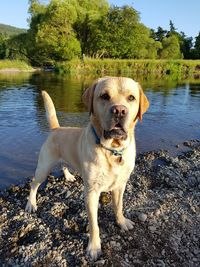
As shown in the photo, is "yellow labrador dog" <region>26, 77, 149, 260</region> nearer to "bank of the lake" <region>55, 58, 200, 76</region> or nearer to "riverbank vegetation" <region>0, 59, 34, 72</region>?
"bank of the lake" <region>55, 58, 200, 76</region>

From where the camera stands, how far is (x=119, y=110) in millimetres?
2986

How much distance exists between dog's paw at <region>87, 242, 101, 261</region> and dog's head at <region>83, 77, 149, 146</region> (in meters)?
1.38

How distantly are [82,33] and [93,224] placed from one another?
48.3m

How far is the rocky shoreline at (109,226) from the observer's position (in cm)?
356

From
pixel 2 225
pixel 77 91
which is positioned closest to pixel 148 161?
pixel 2 225

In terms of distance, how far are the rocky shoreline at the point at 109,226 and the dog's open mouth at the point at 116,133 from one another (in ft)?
4.89

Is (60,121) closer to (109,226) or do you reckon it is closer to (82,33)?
(109,226)

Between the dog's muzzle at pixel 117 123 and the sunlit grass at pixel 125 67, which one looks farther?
the sunlit grass at pixel 125 67

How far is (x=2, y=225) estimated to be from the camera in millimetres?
4164

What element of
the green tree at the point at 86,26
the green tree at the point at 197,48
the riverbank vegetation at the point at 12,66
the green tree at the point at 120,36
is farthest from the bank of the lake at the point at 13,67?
the green tree at the point at 197,48

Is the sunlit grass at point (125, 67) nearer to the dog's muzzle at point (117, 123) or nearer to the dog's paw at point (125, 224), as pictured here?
the dog's paw at point (125, 224)

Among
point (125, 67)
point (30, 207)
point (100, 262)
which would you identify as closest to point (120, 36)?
point (125, 67)

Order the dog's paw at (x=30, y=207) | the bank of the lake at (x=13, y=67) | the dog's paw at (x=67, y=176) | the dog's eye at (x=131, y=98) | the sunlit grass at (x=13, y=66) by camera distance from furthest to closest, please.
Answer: the sunlit grass at (x=13, y=66), the bank of the lake at (x=13, y=67), the dog's paw at (x=67, y=176), the dog's paw at (x=30, y=207), the dog's eye at (x=131, y=98)

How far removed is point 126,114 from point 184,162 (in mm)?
4101
